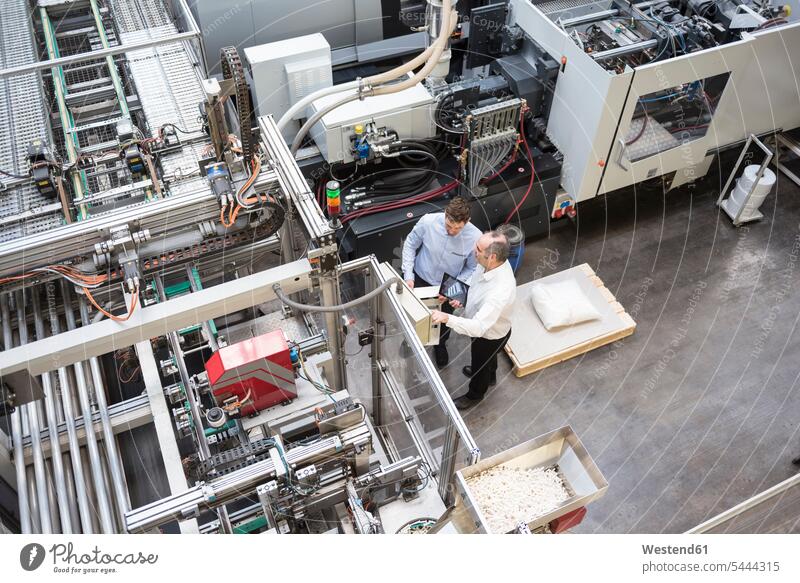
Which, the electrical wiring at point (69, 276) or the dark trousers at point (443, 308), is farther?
the dark trousers at point (443, 308)

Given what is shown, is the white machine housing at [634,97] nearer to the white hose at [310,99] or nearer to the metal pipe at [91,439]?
the white hose at [310,99]

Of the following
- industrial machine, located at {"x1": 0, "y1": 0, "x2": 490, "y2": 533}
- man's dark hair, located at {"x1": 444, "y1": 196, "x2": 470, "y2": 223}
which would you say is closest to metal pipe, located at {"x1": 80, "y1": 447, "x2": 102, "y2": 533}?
industrial machine, located at {"x1": 0, "y1": 0, "x2": 490, "y2": 533}

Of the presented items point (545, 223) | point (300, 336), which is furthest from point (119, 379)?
point (545, 223)

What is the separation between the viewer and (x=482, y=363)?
3.59 meters

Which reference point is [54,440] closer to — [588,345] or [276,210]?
[276,210]

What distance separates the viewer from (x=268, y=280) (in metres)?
2.39

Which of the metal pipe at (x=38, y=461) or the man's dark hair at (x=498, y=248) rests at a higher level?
the man's dark hair at (x=498, y=248)

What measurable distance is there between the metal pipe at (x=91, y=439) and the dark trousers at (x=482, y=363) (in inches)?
74.4

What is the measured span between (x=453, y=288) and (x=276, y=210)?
1256 millimetres

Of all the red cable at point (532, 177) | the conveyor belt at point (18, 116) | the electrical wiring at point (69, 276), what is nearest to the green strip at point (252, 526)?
the electrical wiring at point (69, 276)

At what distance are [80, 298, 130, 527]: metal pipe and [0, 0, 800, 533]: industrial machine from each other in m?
0.01

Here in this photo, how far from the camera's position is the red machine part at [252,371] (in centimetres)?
237

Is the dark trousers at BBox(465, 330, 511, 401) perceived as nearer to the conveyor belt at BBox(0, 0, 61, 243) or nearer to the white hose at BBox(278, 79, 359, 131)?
the white hose at BBox(278, 79, 359, 131)
